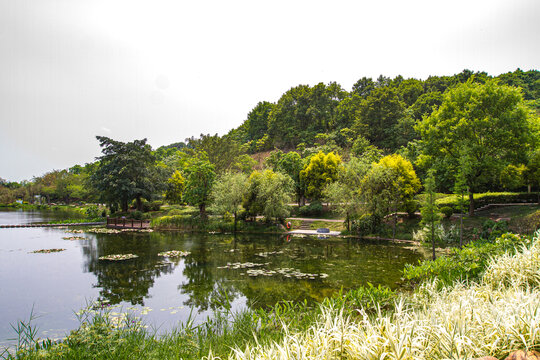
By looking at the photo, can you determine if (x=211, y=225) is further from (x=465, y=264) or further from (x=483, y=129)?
(x=483, y=129)

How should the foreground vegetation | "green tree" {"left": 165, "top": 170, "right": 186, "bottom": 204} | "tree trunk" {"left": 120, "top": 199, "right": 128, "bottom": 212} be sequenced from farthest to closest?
"green tree" {"left": 165, "top": 170, "right": 186, "bottom": 204} < "tree trunk" {"left": 120, "top": 199, "right": 128, "bottom": 212} < the foreground vegetation

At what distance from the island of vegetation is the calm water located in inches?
54.4

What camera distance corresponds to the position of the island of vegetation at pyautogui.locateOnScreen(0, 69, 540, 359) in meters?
2.99

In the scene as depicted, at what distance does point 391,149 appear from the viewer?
4000 centimetres

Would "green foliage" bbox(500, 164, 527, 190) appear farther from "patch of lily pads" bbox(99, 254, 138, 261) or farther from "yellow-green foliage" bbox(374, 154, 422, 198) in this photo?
"patch of lily pads" bbox(99, 254, 138, 261)

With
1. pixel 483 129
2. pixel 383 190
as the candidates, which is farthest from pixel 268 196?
pixel 483 129

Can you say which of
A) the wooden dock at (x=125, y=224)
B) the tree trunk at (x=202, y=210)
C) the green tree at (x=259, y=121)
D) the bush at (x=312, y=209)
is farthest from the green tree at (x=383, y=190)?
the green tree at (x=259, y=121)

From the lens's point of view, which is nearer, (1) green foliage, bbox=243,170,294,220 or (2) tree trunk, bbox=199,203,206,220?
(1) green foliage, bbox=243,170,294,220

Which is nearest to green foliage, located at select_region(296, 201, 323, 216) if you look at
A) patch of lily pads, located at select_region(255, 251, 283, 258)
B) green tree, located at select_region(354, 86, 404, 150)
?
patch of lily pads, located at select_region(255, 251, 283, 258)

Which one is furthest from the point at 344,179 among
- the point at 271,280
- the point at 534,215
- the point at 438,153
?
the point at 271,280

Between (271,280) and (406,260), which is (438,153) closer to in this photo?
(406,260)

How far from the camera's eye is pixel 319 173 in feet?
105

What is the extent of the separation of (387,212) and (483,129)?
29.1ft

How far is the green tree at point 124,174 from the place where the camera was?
3266cm
